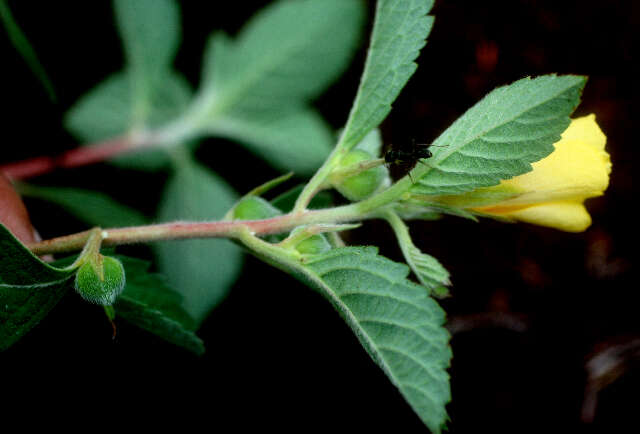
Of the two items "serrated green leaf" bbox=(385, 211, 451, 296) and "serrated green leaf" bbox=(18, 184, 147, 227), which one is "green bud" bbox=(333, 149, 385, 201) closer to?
"serrated green leaf" bbox=(385, 211, 451, 296)

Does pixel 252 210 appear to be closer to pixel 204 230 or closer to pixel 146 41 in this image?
pixel 204 230

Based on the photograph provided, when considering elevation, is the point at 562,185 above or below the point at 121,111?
below

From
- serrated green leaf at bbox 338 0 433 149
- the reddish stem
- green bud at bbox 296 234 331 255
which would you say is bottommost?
green bud at bbox 296 234 331 255

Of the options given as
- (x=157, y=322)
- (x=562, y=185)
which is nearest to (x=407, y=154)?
(x=562, y=185)

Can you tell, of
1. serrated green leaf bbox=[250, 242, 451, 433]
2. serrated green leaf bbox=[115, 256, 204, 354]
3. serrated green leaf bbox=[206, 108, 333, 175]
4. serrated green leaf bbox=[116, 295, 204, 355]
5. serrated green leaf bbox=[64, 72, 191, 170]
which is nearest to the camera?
serrated green leaf bbox=[250, 242, 451, 433]

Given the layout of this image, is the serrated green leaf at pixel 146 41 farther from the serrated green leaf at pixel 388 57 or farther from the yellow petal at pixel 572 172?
the yellow petal at pixel 572 172

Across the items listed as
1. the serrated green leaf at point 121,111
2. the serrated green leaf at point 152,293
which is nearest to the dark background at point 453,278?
the serrated green leaf at point 121,111

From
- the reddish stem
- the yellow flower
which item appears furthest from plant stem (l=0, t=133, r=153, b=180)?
the yellow flower
